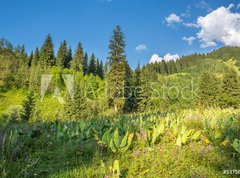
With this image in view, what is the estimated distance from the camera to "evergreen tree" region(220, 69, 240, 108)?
3862 cm

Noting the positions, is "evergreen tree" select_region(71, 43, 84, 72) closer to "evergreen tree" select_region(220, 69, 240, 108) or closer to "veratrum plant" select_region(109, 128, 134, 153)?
"evergreen tree" select_region(220, 69, 240, 108)

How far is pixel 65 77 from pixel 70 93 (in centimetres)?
1999

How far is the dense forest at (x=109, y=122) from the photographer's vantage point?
2.85 meters

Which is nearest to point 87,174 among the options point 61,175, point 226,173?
point 61,175

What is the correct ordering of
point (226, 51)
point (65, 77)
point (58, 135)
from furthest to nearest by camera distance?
1. point (226, 51)
2. point (65, 77)
3. point (58, 135)

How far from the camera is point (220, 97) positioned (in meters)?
39.9

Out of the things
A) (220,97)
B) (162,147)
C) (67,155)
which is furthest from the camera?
(220,97)

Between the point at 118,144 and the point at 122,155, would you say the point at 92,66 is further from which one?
the point at 122,155

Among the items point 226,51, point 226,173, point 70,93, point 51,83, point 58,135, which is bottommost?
point 226,173

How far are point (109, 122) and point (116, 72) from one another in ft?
79.6

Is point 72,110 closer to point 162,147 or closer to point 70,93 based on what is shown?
point 70,93

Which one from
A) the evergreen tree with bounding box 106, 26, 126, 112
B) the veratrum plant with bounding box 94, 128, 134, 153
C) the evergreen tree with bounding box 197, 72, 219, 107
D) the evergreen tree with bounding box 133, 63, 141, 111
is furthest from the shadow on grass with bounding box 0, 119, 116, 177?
the evergreen tree with bounding box 197, 72, 219, 107

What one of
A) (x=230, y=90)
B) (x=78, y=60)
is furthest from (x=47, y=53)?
(x=230, y=90)

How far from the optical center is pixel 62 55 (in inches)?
2530
